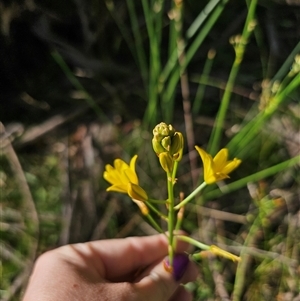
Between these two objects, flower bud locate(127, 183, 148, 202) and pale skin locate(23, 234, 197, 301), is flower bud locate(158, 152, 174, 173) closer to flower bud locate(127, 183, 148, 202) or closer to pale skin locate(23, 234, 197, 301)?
flower bud locate(127, 183, 148, 202)

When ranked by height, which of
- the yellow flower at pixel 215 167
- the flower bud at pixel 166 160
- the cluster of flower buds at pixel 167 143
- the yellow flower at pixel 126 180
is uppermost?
the cluster of flower buds at pixel 167 143

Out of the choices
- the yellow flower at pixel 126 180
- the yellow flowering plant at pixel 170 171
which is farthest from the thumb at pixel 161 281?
the yellow flower at pixel 126 180

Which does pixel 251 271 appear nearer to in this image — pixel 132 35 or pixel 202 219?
pixel 202 219

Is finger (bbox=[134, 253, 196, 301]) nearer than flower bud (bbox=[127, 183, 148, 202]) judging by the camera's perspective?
No

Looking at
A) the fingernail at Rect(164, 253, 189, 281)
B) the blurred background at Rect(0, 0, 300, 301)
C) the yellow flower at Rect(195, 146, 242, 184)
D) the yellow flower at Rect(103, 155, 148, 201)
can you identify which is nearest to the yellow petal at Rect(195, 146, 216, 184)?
the yellow flower at Rect(195, 146, 242, 184)

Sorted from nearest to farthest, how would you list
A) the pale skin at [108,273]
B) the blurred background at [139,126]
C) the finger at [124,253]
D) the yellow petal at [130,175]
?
the yellow petal at [130,175] → the pale skin at [108,273] → the finger at [124,253] → the blurred background at [139,126]

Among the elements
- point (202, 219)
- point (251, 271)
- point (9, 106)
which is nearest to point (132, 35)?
point (9, 106)

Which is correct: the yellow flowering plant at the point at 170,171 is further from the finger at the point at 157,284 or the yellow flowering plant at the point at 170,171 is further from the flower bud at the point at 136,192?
the finger at the point at 157,284

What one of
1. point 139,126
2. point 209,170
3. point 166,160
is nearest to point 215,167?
point 209,170
